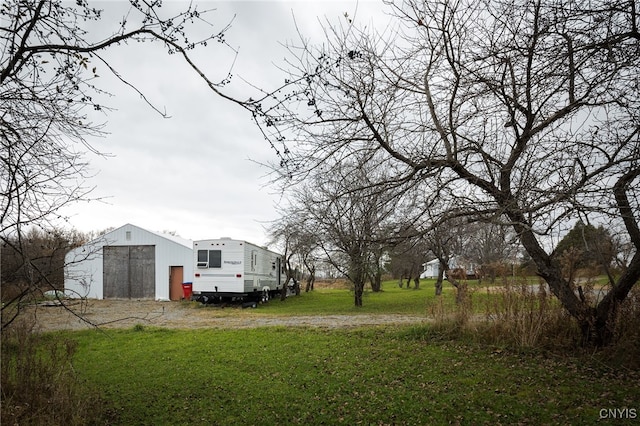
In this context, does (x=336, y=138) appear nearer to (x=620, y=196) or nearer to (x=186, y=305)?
(x=620, y=196)

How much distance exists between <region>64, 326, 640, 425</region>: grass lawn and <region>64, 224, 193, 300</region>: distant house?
15.8 m

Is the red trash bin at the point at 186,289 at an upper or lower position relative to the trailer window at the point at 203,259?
lower

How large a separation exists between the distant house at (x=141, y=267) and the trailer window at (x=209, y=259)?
576cm

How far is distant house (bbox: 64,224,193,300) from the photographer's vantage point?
2575 cm

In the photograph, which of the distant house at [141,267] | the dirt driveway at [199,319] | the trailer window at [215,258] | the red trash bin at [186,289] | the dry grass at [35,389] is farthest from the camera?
the distant house at [141,267]

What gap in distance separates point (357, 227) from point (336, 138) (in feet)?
5.95

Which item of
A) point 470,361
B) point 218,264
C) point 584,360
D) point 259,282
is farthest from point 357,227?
point 259,282

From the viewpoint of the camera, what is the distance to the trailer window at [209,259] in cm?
2002

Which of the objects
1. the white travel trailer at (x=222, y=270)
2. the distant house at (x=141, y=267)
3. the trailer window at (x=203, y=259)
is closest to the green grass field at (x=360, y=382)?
the white travel trailer at (x=222, y=270)

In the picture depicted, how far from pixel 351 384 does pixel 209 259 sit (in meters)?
14.3

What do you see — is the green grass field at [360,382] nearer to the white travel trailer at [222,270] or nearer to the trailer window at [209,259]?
the white travel trailer at [222,270]

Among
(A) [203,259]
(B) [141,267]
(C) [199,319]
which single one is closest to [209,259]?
(A) [203,259]

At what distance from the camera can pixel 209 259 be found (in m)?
20.2

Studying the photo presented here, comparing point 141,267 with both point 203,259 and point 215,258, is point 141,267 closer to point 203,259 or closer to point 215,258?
point 203,259
